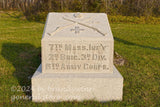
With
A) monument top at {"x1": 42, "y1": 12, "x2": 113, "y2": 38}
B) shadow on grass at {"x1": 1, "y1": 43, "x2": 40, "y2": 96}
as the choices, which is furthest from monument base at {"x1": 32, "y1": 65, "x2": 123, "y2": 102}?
monument top at {"x1": 42, "y1": 12, "x2": 113, "y2": 38}

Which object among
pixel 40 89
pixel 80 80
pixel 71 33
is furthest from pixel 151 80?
pixel 40 89

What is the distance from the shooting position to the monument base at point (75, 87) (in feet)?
11.3

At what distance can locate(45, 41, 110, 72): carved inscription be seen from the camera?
11.8 ft

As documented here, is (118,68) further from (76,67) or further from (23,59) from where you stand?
(23,59)

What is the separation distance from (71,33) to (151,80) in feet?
7.81

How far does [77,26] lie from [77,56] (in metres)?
0.66

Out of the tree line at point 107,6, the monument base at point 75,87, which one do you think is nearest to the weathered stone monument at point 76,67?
the monument base at point 75,87

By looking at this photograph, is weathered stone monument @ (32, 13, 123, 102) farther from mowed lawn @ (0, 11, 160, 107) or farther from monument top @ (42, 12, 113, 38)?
mowed lawn @ (0, 11, 160, 107)

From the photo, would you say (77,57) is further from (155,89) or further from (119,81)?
(155,89)

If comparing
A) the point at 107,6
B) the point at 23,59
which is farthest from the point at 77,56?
the point at 107,6

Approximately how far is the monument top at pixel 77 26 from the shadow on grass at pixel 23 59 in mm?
Answer: 1387

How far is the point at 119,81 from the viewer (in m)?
3.50

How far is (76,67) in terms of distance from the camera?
3689mm

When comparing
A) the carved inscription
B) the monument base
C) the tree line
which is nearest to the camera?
the monument base
